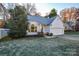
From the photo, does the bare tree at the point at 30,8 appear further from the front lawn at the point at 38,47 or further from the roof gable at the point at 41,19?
the front lawn at the point at 38,47

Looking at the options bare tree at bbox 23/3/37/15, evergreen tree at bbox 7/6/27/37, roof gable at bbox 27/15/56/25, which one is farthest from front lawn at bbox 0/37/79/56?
bare tree at bbox 23/3/37/15

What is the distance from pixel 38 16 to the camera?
308cm

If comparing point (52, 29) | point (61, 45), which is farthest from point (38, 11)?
point (61, 45)

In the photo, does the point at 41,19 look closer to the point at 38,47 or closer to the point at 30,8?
the point at 30,8

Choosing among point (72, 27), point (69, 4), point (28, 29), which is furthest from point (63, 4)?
point (28, 29)

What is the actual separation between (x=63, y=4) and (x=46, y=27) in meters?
0.32

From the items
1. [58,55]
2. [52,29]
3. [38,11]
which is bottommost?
[58,55]

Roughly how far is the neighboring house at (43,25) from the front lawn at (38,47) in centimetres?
9

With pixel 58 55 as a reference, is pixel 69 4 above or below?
above

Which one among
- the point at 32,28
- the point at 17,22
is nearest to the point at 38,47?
the point at 32,28

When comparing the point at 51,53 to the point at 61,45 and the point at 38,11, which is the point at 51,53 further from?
the point at 38,11

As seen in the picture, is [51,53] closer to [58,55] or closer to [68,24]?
[58,55]

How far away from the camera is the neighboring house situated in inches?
121

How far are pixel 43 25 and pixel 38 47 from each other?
254mm
